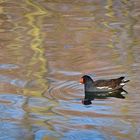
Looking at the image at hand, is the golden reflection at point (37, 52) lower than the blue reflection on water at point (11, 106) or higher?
lower

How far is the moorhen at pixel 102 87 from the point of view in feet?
27.2

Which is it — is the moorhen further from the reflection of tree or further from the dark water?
the reflection of tree

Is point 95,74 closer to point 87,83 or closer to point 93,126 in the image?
point 87,83

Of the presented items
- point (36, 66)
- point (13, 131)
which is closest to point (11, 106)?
point (13, 131)

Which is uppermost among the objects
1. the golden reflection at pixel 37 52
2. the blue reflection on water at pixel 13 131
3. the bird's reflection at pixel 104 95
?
the blue reflection on water at pixel 13 131

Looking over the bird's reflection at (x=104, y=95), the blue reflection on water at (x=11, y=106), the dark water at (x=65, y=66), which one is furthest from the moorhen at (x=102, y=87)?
the blue reflection on water at (x=11, y=106)

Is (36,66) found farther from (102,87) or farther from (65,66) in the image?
(102,87)

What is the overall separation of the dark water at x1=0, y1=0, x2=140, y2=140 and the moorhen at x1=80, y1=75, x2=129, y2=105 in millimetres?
129

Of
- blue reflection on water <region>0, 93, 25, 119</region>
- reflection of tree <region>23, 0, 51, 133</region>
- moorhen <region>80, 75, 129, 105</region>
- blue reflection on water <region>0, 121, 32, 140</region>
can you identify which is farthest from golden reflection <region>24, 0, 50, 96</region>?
blue reflection on water <region>0, 121, 32, 140</region>

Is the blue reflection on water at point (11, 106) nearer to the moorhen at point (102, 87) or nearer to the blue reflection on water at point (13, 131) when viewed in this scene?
the blue reflection on water at point (13, 131)

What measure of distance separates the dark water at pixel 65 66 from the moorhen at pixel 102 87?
5.1 inches

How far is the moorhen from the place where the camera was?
326 inches

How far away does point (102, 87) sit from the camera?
8.34 metres

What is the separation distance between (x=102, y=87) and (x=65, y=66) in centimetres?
148
